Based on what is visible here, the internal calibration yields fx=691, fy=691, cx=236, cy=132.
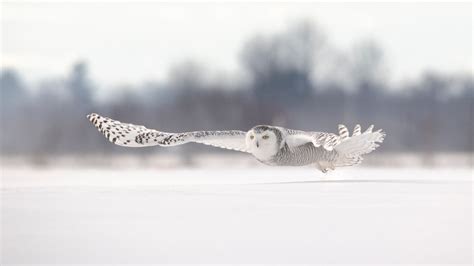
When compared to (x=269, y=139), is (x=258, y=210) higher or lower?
lower

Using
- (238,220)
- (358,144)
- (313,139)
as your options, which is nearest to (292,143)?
(313,139)

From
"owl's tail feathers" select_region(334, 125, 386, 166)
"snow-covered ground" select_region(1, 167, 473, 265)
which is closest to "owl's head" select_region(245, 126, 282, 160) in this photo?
"owl's tail feathers" select_region(334, 125, 386, 166)

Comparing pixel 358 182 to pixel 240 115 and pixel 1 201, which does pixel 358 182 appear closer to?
pixel 240 115

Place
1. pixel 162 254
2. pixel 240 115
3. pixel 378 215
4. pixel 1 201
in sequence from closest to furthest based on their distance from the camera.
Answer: pixel 162 254 < pixel 378 215 < pixel 1 201 < pixel 240 115

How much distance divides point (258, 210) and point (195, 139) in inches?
83.1

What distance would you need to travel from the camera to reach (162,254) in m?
5.21

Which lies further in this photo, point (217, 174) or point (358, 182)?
point (217, 174)

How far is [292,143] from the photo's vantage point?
193 inches

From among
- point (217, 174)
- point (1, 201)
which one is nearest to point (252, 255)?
point (1, 201)

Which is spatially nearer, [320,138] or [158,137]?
[320,138]

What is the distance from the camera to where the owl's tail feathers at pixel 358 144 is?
15.6 ft

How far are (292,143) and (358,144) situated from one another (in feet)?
1.51

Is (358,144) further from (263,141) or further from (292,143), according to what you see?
(263,141)

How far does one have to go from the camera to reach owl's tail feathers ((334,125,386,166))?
4.74 m
